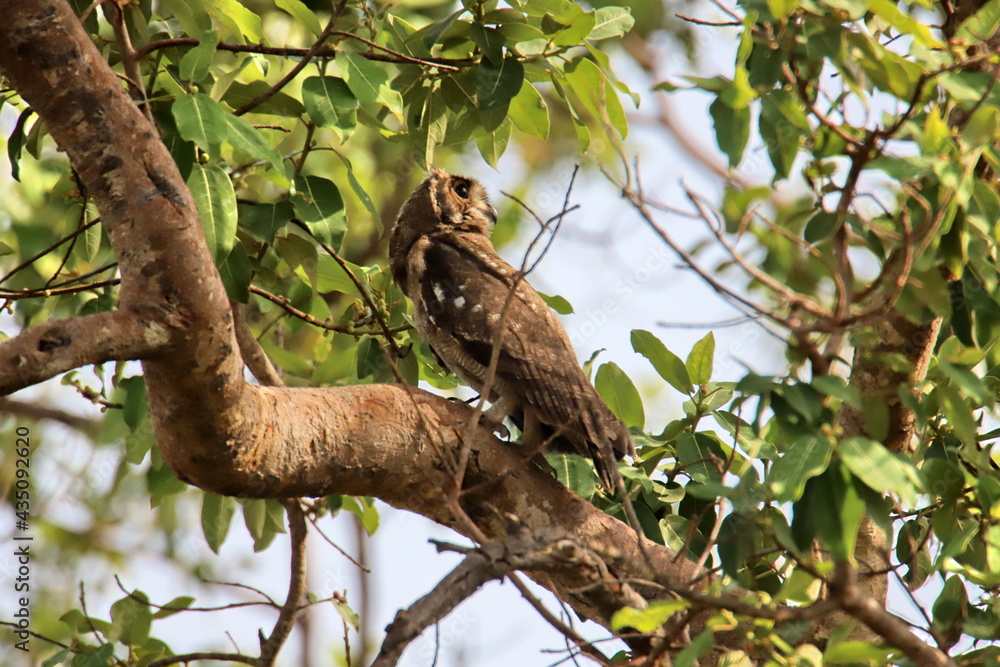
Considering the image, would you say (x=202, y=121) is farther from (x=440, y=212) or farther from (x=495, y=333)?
(x=440, y=212)

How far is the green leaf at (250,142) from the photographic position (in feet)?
8.18

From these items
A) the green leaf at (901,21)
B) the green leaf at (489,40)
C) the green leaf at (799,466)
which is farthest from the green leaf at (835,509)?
the green leaf at (489,40)

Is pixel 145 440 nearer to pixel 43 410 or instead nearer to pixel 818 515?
pixel 818 515

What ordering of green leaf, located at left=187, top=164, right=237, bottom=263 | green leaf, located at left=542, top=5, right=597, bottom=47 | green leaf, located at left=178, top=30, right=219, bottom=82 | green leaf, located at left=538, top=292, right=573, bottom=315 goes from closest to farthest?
1. green leaf, located at left=187, top=164, right=237, bottom=263
2. green leaf, located at left=178, top=30, right=219, bottom=82
3. green leaf, located at left=542, top=5, right=597, bottom=47
4. green leaf, located at left=538, top=292, right=573, bottom=315

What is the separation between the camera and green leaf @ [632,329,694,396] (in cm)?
332

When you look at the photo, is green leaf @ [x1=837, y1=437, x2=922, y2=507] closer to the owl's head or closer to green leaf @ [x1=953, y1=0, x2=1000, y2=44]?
green leaf @ [x1=953, y1=0, x2=1000, y2=44]

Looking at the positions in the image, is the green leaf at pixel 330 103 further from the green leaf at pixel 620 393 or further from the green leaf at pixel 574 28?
the green leaf at pixel 620 393

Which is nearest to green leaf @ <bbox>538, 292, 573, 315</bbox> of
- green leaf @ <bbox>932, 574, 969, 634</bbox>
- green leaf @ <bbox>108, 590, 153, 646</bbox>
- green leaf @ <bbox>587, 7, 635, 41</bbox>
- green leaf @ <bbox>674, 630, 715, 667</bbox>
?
green leaf @ <bbox>587, 7, 635, 41</bbox>

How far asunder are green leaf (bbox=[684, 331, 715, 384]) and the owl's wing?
0.38 m

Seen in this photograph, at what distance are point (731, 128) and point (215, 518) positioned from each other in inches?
116

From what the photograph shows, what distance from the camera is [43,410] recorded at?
643 cm

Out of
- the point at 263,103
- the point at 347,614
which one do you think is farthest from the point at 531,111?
the point at 347,614

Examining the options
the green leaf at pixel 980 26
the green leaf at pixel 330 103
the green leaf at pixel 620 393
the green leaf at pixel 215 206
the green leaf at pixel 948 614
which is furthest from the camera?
the green leaf at pixel 620 393

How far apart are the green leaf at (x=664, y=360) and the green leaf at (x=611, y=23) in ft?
3.46
